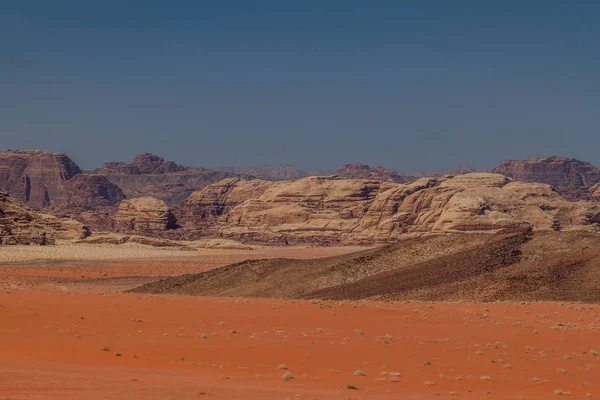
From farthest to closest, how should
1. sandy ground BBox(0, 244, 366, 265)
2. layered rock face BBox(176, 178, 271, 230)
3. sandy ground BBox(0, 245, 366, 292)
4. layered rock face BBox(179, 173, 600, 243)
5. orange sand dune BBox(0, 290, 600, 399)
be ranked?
layered rock face BBox(176, 178, 271, 230), layered rock face BBox(179, 173, 600, 243), sandy ground BBox(0, 244, 366, 265), sandy ground BBox(0, 245, 366, 292), orange sand dune BBox(0, 290, 600, 399)

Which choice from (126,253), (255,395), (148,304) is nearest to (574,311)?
(148,304)

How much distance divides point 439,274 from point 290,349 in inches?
839

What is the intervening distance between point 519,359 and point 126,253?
78620 millimetres

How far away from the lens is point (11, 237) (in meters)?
91.2

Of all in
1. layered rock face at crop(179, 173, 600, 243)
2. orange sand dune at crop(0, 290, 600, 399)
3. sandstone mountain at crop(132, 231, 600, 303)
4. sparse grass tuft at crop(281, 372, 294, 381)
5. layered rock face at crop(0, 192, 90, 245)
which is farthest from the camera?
layered rock face at crop(179, 173, 600, 243)

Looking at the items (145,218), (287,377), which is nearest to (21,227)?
(145,218)

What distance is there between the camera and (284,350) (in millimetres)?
19578

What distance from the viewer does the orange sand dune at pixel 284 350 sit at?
47.9 ft

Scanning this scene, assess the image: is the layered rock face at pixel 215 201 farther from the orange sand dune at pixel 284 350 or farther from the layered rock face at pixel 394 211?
the orange sand dune at pixel 284 350

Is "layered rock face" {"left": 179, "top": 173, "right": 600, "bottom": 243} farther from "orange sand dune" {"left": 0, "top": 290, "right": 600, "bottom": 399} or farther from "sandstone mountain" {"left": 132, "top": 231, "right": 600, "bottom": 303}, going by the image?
"orange sand dune" {"left": 0, "top": 290, "right": 600, "bottom": 399}

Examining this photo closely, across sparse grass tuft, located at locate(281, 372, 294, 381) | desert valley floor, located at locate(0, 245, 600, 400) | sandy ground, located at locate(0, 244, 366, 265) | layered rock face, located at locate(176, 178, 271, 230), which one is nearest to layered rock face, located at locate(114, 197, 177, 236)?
layered rock face, located at locate(176, 178, 271, 230)

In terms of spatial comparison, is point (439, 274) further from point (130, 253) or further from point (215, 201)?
point (215, 201)

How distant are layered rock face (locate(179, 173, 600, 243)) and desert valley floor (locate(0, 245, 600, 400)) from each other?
66.1 m

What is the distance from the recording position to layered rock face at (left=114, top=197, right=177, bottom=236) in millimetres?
132750
